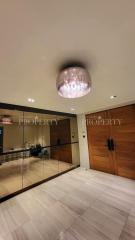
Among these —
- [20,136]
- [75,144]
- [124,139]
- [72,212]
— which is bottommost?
[72,212]

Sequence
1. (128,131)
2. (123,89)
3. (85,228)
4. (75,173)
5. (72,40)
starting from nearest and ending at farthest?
(72,40)
(85,228)
(123,89)
(128,131)
(75,173)

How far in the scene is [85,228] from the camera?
1.66 m

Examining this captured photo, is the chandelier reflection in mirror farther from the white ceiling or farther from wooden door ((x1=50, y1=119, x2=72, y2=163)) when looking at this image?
wooden door ((x1=50, y1=119, x2=72, y2=163))

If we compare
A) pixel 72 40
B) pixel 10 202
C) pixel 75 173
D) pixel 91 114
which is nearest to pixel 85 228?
pixel 10 202

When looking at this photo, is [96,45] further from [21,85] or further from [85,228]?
[85,228]

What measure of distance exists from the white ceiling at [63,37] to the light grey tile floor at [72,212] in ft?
7.24

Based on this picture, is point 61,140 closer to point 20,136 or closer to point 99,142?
point 99,142

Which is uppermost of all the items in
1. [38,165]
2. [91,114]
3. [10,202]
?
[91,114]

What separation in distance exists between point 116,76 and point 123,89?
0.66m

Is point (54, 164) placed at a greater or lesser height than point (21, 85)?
lesser

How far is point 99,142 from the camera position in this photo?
154 inches

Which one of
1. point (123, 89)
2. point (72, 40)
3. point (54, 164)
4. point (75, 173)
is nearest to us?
point (72, 40)

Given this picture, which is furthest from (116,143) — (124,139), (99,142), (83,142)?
(83,142)

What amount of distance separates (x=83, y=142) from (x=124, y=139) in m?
1.57
